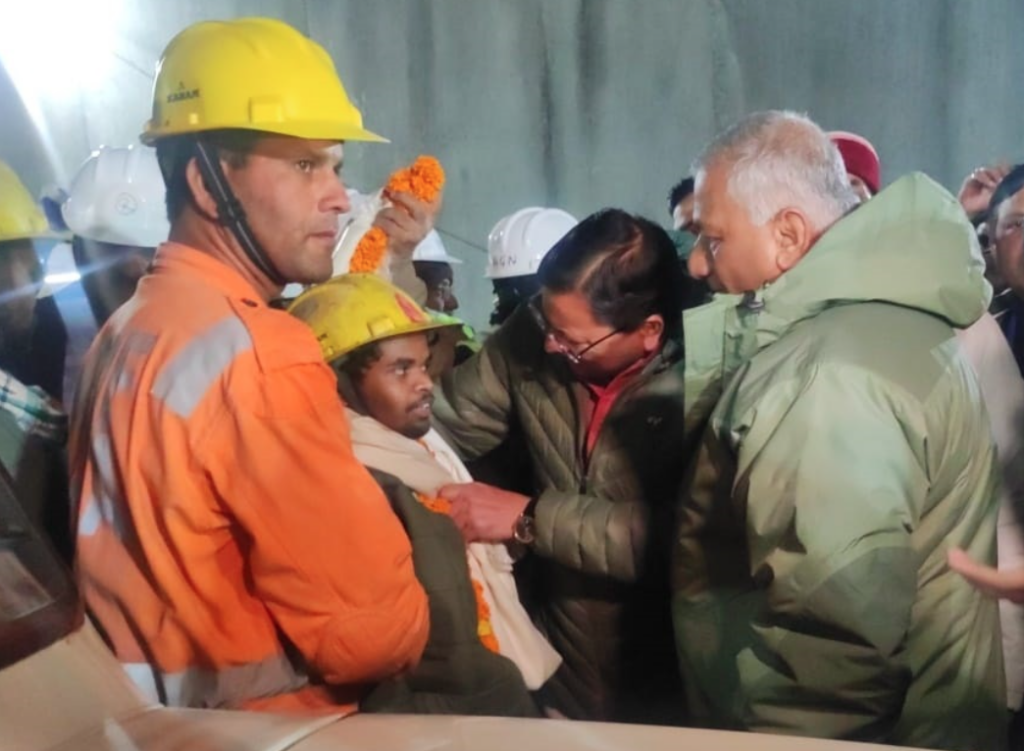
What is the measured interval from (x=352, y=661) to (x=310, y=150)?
32.8 inches

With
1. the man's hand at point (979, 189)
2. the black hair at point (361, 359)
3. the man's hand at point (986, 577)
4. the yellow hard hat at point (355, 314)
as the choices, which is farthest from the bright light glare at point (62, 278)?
the man's hand at point (979, 189)

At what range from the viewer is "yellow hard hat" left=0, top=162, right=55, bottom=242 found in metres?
2.95

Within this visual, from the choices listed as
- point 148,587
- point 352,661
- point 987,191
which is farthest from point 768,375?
point 987,191

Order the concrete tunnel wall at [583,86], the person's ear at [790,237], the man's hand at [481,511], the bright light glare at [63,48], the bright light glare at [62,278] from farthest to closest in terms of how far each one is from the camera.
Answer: the bright light glare at [63,48], the concrete tunnel wall at [583,86], the bright light glare at [62,278], the man's hand at [481,511], the person's ear at [790,237]

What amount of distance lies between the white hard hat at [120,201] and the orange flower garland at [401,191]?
58cm

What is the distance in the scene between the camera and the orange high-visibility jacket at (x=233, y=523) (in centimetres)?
154

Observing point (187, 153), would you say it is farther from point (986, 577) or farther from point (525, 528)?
point (986, 577)

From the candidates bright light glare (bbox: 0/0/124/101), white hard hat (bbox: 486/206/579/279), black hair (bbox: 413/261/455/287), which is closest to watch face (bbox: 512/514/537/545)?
black hair (bbox: 413/261/455/287)

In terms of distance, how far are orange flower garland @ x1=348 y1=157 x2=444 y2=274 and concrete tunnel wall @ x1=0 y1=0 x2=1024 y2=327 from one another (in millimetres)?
3363

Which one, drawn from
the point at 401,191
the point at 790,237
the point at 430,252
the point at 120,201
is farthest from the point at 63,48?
the point at 790,237

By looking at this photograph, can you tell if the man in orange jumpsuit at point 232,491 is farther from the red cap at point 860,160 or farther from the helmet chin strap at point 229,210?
the red cap at point 860,160

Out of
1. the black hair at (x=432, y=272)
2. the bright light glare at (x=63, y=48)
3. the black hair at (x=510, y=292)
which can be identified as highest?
the bright light glare at (x=63, y=48)

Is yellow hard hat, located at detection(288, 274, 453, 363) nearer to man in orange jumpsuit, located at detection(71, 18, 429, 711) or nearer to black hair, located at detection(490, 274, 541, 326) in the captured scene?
man in orange jumpsuit, located at detection(71, 18, 429, 711)

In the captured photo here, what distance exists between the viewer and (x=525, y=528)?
8.36 ft
